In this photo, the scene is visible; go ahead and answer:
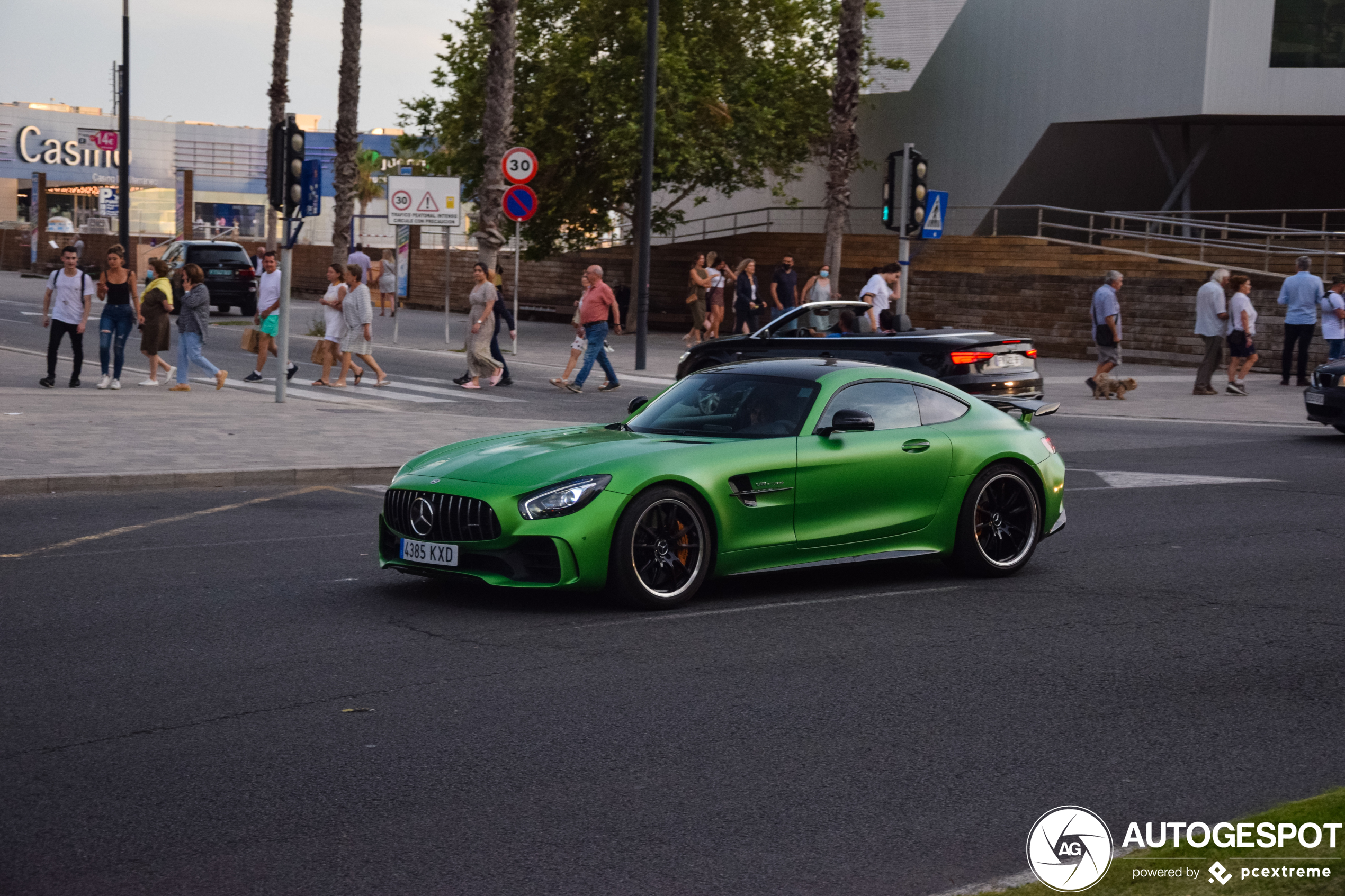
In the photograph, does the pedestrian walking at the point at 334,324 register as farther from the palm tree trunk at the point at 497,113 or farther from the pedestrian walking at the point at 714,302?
the pedestrian walking at the point at 714,302

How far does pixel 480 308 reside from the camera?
22.4 meters

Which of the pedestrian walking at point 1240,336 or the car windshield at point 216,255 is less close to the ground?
the car windshield at point 216,255

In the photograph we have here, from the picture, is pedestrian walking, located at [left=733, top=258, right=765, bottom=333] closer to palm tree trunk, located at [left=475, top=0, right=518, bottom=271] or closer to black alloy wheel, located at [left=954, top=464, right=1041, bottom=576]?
palm tree trunk, located at [left=475, top=0, right=518, bottom=271]

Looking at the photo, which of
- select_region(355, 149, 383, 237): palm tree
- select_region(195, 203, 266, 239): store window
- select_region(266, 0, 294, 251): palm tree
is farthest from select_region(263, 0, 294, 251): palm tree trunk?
select_region(355, 149, 383, 237): palm tree

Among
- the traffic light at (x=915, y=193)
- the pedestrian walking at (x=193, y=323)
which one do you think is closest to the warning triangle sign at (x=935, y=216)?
the traffic light at (x=915, y=193)

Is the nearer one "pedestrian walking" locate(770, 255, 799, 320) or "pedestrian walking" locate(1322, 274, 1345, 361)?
"pedestrian walking" locate(1322, 274, 1345, 361)

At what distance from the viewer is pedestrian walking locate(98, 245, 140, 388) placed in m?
19.0

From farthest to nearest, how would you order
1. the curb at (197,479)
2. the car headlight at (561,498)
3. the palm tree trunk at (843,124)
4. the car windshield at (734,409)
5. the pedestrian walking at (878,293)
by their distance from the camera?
the palm tree trunk at (843,124)
the pedestrian walking at (878,293)
the curb at (197,479)
the car windshield at (734,409)
the car headlight at (561,498)

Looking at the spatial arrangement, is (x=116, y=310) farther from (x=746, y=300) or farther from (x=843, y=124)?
(x=843, y=124)

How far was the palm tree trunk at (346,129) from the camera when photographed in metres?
35.6

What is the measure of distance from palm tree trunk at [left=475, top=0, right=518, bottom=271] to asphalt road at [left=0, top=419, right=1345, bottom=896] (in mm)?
17139

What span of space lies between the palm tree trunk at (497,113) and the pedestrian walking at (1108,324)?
10.1m

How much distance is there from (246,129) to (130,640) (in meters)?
96.3

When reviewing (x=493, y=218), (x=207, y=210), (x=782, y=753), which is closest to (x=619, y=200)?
(x=493, y=218)
